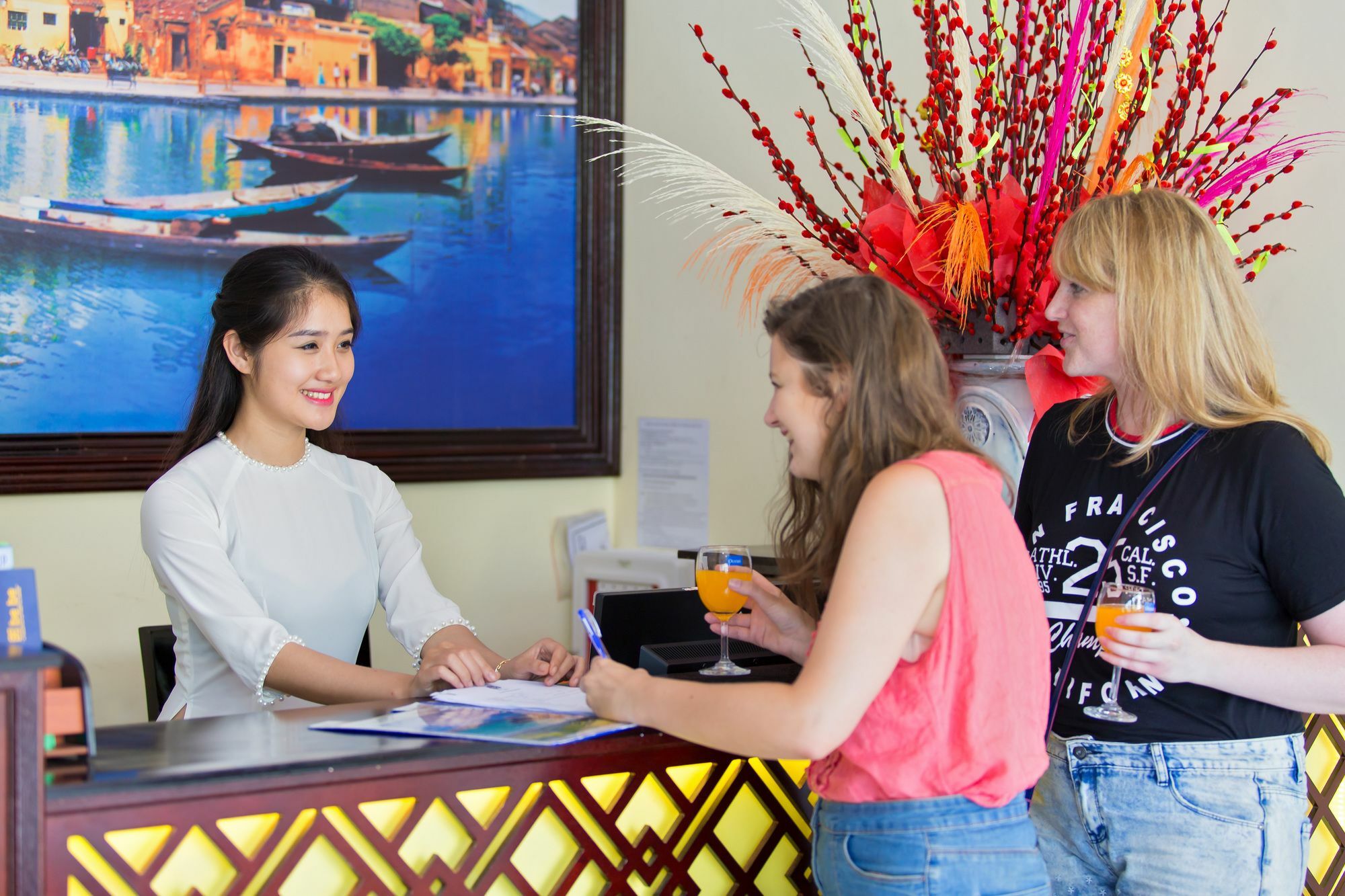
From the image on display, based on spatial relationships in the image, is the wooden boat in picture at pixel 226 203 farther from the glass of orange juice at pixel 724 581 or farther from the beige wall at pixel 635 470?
the glass of orange juice at pixel 724 581

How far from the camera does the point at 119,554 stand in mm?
2982

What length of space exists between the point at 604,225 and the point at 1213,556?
94.7 inches

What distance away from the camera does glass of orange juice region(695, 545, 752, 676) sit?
5.41 feet

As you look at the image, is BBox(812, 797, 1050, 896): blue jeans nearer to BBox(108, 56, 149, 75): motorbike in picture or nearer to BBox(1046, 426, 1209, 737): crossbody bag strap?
BBox(1046, 426, 1209, 737): crossbody bag strap

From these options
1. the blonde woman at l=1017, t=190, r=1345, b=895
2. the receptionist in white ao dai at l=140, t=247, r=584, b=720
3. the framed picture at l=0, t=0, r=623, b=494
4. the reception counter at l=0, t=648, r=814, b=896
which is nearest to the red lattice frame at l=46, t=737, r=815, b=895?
the reception counter at l=0, t=648, r=814, b=896

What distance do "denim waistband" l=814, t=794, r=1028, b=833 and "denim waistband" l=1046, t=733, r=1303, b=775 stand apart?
0.26 metres

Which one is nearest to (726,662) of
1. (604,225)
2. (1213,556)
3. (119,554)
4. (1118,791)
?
(1118,791)

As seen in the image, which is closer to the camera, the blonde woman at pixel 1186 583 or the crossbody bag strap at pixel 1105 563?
the blonde woman at pixel 1186 583

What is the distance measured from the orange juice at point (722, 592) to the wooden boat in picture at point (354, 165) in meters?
1.98

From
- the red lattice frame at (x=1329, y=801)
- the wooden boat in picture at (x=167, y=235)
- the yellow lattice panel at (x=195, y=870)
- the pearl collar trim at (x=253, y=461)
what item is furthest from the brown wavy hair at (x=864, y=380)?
the wooden boat in picture at (x=167, y=235)

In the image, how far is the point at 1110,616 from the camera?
1.40m

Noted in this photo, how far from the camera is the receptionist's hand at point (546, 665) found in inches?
69.5

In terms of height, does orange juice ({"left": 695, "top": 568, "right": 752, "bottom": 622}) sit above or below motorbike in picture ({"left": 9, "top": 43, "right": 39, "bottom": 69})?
below

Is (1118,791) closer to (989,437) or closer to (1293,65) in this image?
(989,437)
